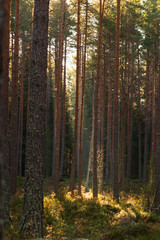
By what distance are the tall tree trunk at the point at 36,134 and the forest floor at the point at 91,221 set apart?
1.47 ft

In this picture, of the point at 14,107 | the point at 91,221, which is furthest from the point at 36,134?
the point at 14,107

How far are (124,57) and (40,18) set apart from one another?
37.2ft

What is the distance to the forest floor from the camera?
6.73m

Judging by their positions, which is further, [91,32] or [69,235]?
[91,32]

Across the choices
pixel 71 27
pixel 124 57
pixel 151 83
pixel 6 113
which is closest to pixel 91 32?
pixel 124 57

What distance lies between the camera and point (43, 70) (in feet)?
19.8

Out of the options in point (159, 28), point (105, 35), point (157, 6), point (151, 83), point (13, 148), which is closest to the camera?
point (13, 148)

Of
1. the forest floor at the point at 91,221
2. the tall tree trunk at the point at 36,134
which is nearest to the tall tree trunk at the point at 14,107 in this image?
the forest floor at the point at 91,221

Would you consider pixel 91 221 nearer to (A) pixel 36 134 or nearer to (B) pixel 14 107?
(A) pixel 36 134

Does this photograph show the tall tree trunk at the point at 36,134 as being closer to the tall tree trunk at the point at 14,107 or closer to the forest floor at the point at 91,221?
the forest floor at the point at 91,221

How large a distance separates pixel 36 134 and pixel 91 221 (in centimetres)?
421

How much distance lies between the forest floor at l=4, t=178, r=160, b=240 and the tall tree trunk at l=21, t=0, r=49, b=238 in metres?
0.45

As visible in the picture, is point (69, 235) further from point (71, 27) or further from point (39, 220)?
point (71, 27)

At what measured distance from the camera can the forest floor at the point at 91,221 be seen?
6.73 meters
